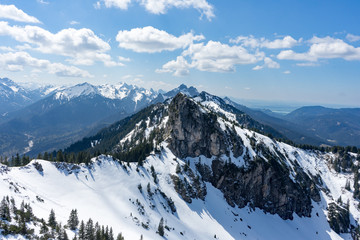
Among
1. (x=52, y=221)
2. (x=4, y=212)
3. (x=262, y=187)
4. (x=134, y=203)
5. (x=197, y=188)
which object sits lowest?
(x=262, y=187)

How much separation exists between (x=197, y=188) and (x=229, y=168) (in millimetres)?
24544

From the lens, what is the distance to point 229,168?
110312 mm

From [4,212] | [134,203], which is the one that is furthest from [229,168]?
[4,212]

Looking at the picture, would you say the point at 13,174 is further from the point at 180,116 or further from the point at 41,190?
the point at 180,116

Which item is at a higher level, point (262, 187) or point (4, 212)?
point (4, 212)

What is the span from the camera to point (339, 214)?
405 feet

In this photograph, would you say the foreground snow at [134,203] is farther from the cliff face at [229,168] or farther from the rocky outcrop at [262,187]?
the cliff face at [229,168]

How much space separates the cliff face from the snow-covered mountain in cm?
55

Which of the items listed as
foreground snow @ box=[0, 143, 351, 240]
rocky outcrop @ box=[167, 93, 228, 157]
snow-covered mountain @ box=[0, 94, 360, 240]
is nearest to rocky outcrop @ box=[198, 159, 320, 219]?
snow-covered mountain @ box=[0, 94, 360, 240]

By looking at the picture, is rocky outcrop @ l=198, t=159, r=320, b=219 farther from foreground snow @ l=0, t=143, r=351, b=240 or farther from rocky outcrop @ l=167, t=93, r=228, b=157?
rocky outcrop @ l=167, t=93, r=228, b=157

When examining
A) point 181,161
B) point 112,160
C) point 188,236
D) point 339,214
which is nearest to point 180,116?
point 181,161

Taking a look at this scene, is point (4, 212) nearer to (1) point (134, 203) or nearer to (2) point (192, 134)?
(1) point (134, 203)

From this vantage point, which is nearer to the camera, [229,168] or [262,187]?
[229,168]

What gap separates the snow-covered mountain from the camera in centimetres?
6366
